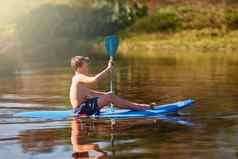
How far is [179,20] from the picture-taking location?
154 feet

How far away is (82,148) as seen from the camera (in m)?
9.77

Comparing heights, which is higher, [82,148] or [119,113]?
[119,113]

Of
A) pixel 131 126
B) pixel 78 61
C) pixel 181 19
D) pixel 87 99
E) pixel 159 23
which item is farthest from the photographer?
pixel 181 19

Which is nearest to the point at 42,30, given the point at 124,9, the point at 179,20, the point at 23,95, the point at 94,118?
the point at 124,9

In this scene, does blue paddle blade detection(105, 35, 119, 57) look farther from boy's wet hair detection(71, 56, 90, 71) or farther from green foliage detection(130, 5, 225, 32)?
green foliage detection(130, 5, 225, 32)

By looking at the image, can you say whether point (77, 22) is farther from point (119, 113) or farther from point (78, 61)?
point (78, 61)

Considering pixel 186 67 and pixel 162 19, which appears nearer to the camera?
pixel 186 67

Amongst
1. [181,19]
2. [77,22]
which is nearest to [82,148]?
[181,19]

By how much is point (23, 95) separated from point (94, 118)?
5117 millimetres

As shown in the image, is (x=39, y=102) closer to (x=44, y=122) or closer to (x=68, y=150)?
(x=44, y=122)

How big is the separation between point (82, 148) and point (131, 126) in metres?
2.13

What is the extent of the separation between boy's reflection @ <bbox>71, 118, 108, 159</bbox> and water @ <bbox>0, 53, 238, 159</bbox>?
0.01 m

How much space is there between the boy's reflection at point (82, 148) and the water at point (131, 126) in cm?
1

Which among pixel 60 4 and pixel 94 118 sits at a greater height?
pixel 60 4
